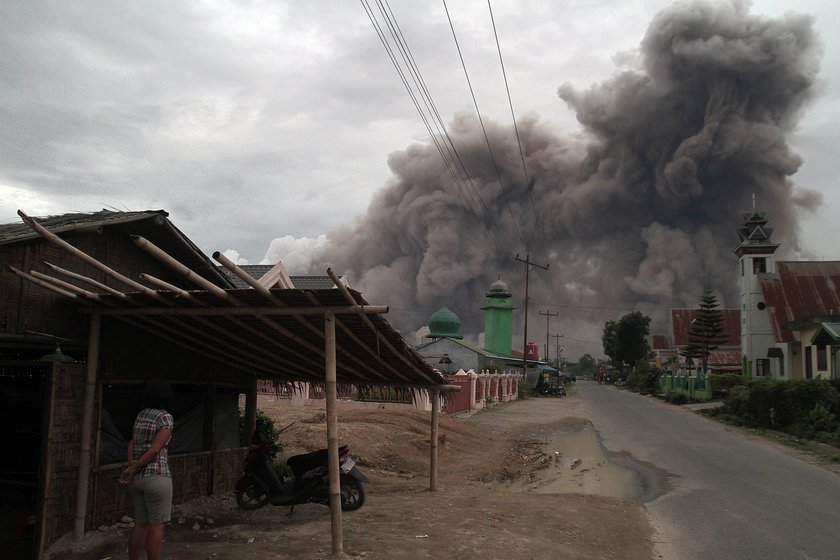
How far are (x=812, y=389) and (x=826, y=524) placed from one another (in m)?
14.4

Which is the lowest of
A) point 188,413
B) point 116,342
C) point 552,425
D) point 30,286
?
point 552,425

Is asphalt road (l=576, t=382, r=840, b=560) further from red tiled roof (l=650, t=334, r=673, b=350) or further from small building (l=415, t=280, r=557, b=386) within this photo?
red tiled roof (l=650, t=334, r=673, b=350)

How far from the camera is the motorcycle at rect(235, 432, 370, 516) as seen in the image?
7.77 metres

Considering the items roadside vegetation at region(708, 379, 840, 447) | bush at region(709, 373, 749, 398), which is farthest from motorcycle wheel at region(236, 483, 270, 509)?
bush at region(709, 373, 749, 398)

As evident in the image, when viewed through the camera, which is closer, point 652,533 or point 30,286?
point 30,286

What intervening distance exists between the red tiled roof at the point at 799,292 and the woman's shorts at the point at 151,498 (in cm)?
3451

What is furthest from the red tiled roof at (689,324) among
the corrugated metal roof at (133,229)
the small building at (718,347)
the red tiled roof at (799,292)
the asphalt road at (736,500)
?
the corrugated metal roof at (133,229)

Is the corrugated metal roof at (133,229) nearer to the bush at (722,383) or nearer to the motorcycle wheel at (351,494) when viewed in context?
the motorcycle wheel at (351,494)

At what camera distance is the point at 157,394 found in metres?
5.07

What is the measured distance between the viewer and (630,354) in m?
74.4

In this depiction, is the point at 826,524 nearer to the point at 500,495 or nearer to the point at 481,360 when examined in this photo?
the point at 500,495

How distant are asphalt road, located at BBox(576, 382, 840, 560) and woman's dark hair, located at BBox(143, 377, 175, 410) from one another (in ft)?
16.8

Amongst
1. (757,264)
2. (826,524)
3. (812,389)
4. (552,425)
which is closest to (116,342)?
(826,524)

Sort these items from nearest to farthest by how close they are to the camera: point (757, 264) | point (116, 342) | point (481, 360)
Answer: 1. point (116, 342)
2. point (757, 264)
3. point (481, 360)
